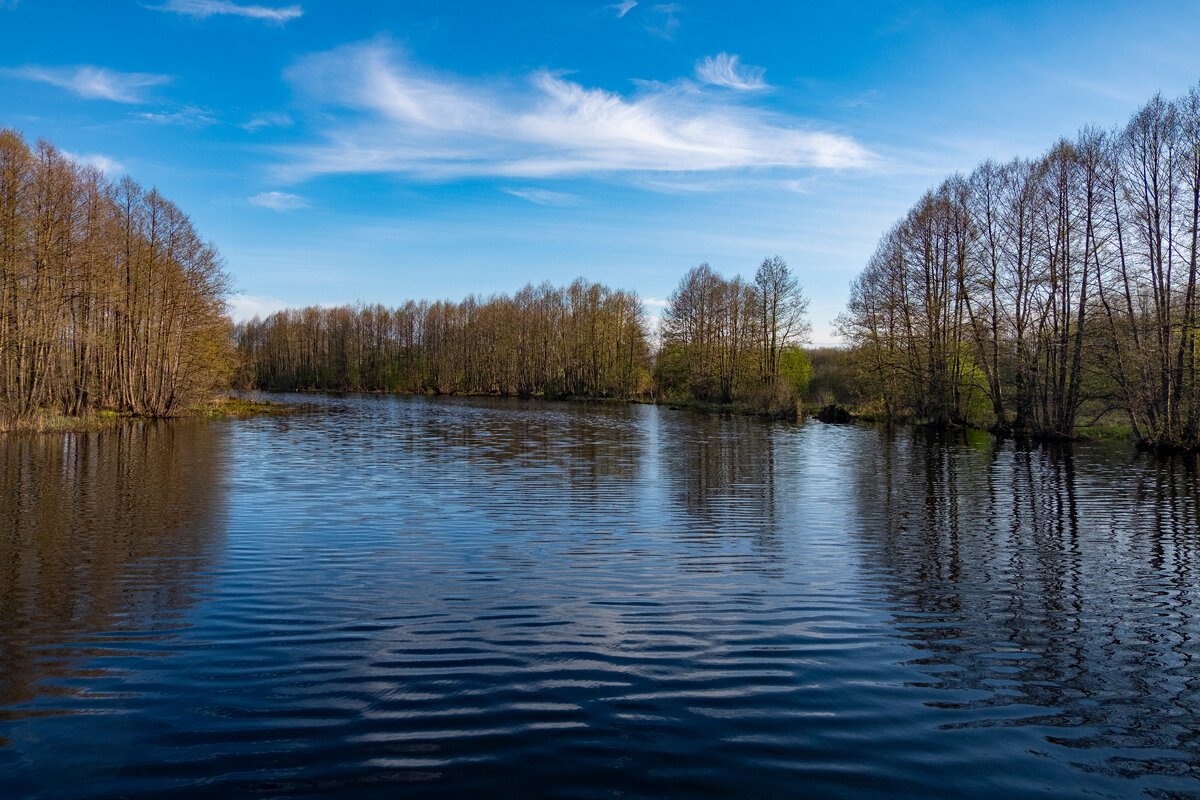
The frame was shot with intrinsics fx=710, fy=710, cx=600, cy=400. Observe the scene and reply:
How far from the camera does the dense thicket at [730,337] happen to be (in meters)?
63.5

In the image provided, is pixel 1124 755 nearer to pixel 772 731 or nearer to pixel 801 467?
pixel 772 731

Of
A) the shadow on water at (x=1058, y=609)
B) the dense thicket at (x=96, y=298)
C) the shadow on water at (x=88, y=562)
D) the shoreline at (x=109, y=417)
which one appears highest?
the dense thicket at (x=96, y=298)

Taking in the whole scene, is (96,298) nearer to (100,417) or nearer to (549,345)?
(100,417)

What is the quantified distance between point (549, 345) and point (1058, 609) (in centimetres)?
8871

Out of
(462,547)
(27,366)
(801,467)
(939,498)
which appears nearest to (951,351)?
(801,467)

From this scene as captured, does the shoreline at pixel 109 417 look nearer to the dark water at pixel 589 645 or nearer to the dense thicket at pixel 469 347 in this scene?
the dark water at pixel 589 645

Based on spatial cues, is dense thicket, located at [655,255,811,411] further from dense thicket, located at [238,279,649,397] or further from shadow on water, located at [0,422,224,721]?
shadow on water, located at [0,422,224,721]

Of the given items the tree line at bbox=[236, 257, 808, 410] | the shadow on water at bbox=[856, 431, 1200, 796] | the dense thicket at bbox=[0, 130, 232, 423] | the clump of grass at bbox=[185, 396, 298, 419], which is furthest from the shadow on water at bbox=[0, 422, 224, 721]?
the tree line at bbox=[236, 257, 808, 410]

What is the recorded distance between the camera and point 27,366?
28484 millimetres

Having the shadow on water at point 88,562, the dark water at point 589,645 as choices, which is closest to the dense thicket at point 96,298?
the shadow on water at point 88,562

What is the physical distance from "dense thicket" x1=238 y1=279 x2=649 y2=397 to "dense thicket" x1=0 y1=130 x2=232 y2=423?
44668mm

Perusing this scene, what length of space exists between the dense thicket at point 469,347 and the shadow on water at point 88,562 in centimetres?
6641

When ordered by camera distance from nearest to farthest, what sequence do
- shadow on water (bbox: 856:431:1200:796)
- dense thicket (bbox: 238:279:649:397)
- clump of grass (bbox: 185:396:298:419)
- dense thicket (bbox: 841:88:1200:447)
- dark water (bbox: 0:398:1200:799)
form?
dark water (bbox: 0:398:1200:799), shadow on water (bbox: 856:431:1200:796), dense thicket (bbox: 841:88:1200:447), clump of grass (bbox: 185:396:298:419), dense thicket (bbox: 238:279:649:397)

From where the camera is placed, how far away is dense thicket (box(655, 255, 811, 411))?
63469 mm
